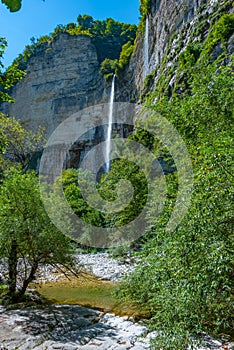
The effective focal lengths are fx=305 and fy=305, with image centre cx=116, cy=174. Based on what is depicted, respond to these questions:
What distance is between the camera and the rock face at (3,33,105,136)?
42250 millimetres

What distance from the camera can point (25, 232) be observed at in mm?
7918

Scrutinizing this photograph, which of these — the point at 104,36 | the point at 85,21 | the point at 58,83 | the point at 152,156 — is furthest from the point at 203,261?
the point at 85,21

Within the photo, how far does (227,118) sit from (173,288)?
3.66 meters

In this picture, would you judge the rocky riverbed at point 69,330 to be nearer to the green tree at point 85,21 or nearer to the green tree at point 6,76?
the green tree at point 6,76

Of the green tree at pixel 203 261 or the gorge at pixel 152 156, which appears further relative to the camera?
the gorge at pixel 152 156

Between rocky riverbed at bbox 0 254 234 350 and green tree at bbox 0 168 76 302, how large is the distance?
124 cm

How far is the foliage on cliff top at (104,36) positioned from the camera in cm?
4553

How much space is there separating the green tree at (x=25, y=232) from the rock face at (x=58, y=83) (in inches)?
1330

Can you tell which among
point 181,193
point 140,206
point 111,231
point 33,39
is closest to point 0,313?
point 181,193

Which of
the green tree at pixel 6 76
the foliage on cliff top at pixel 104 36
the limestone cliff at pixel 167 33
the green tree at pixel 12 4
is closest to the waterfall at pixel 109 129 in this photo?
the limestone cliff at pixel 167 33

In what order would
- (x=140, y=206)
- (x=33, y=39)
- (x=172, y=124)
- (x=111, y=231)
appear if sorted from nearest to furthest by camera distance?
(x=172, y=124), (x=140, y=206), (x=111, y=231), (x=33, y=39)

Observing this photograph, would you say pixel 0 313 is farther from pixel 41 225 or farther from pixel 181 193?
pixel 181 193

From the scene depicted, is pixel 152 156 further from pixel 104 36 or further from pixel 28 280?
pixel 104 36

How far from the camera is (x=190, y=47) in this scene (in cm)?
1905
